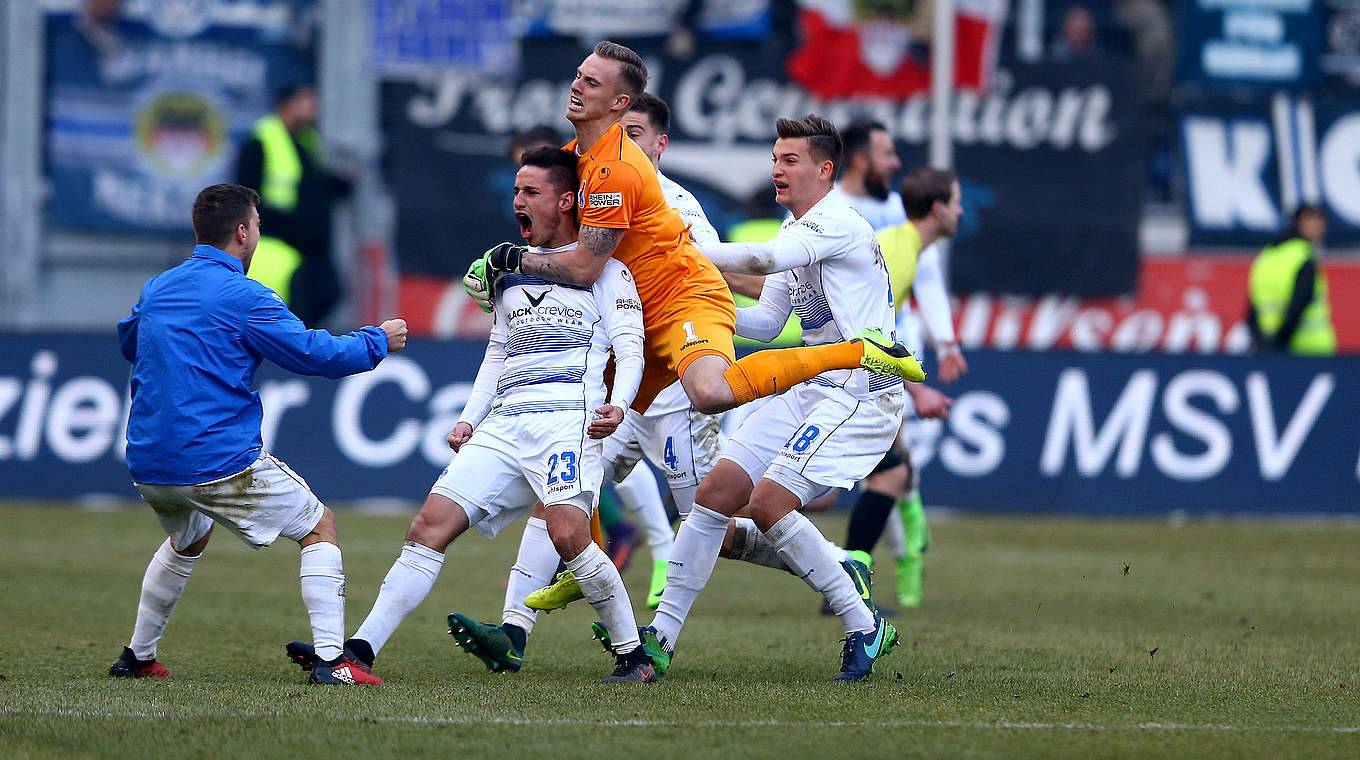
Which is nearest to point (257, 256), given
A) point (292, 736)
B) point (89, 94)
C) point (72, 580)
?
point (72, 580)

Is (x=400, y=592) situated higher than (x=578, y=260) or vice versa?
(x=578, y=260)

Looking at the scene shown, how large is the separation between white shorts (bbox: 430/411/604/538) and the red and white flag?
12924mm

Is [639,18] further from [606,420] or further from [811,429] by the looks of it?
[606,420]

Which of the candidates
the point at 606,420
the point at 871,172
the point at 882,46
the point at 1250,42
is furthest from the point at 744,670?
the point at 1250,42

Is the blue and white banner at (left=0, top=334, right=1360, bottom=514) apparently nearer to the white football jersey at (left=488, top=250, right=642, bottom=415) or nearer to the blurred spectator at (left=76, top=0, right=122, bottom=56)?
the white football jersey at (left=488, top=250, right=642, bottom=415)

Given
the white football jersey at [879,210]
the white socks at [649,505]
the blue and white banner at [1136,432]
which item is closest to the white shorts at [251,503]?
the white socks at [649,505]

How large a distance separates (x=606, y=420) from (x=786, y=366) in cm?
78

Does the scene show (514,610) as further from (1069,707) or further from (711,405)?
(1069,707)

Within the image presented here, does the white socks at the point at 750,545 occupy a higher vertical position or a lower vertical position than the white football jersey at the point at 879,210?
lower

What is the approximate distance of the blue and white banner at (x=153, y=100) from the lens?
18.8m

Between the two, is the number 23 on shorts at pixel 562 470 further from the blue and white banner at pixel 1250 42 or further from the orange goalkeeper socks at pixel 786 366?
the blue and white banner at pixel 1250 42

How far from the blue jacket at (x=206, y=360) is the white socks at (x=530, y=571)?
3.46ft

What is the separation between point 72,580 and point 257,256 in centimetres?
463

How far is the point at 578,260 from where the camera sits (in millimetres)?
6398
